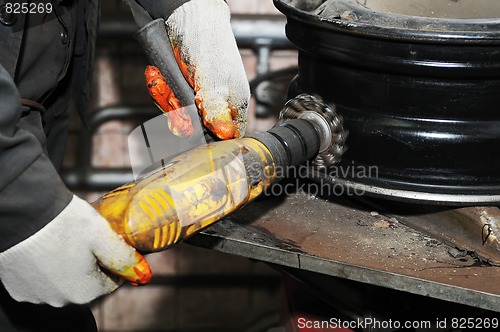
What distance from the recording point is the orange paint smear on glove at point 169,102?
1288 mm

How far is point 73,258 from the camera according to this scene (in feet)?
3.20

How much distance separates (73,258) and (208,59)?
1.63ft

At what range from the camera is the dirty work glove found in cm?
128

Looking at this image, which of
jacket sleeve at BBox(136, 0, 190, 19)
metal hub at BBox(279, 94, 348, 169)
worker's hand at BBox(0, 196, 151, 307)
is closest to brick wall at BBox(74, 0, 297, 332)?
jacket sleeve at BBox(136, 0, 190, 19)

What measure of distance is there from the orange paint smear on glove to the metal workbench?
19 cm

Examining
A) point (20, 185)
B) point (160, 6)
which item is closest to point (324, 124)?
point (160, 6)

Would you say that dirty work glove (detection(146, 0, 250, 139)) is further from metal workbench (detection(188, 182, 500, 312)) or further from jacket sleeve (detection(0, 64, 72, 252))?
jacket sleeve (detection(0, 64, 72, 252))

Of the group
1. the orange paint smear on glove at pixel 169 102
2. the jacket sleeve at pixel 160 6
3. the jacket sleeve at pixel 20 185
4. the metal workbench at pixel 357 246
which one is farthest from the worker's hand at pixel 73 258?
the jacket sleeve at pixel 160 6

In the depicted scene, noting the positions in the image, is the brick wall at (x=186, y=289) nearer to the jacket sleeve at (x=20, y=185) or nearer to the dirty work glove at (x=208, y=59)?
the dirty work glove at (x=208, y=59)

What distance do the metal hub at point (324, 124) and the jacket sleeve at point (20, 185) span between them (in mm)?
446

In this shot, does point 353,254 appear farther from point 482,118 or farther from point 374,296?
point 482,118

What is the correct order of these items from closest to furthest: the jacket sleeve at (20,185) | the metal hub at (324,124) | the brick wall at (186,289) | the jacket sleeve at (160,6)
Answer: the jacket sleeve at (20,185), the metal hub at (324,124), the jacket sleeve at (160,6), the brick wall at (186,289)

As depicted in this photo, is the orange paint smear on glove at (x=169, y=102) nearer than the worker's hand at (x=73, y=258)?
No

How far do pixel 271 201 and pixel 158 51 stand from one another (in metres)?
Answer: 0.35
